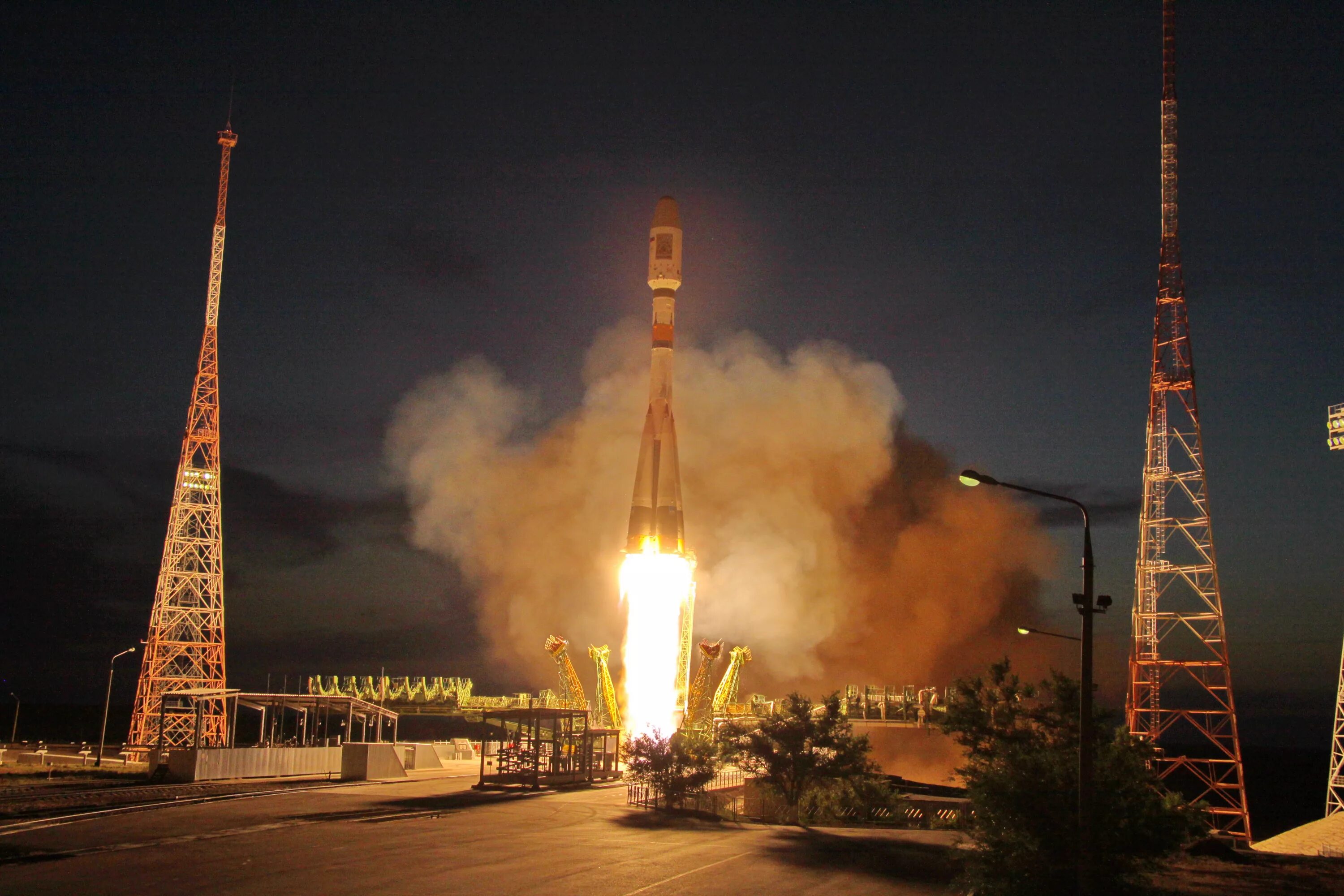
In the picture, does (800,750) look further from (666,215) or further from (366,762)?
(666,215)

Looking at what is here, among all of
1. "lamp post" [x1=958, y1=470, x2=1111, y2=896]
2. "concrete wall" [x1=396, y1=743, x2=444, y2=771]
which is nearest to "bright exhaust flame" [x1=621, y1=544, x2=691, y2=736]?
"concrete wall" [x1=396, y1=743, x2=444, y2=771]

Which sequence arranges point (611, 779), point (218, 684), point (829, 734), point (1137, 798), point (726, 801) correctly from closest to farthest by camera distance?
point (1137, 798), point (829, 734), point (726, 801), point (611, 779), point (218, 684)

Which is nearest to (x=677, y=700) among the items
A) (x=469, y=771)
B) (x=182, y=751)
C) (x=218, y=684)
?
(x=469, y=771)

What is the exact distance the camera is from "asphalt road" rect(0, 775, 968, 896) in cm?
2167

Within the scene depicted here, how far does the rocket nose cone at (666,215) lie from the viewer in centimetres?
6278

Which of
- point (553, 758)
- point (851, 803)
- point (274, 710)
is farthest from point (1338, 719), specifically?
point (274, 710)

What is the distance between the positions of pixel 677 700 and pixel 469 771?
14.3 metres

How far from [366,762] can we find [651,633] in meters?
19.8

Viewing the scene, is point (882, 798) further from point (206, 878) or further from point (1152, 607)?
point (206, 878)

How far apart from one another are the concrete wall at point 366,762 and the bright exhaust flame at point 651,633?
1769cm

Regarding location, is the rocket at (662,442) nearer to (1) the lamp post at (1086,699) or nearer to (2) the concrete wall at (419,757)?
(2) the concrete wall at (419,757)

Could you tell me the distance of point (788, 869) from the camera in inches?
969

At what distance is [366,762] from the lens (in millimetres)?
44688

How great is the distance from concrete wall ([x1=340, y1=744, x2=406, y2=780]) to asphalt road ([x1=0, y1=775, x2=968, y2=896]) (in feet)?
28.8
